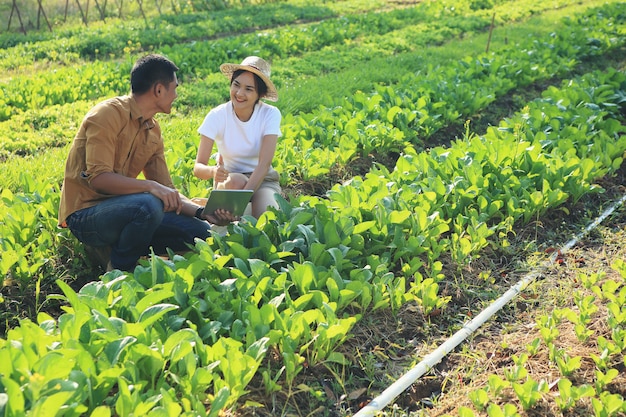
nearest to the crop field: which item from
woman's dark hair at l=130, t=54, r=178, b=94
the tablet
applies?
the tablet

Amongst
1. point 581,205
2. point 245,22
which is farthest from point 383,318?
A: point 245,22

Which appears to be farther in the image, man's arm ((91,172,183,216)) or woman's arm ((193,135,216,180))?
woman's arm ((193,135,216,180))

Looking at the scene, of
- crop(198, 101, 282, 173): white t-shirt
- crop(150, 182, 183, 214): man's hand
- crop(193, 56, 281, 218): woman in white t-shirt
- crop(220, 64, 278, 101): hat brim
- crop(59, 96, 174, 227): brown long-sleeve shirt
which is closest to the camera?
crop(59, 96, 174, 227): brown long-sleeve shirt

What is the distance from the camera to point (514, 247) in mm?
5250

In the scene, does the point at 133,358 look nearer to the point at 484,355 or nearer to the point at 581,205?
the point at 484,355

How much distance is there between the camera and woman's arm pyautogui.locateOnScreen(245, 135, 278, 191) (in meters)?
5.14

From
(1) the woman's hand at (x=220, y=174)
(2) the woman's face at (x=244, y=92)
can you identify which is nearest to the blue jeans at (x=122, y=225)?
(1) the woman's hand at (x=220, y=174)

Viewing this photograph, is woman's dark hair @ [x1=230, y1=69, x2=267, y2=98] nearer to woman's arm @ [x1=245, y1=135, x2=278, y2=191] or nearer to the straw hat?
the straw hat

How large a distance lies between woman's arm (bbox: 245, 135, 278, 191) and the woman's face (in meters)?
0.28

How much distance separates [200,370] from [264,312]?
595mm

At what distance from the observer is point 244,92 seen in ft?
17.0

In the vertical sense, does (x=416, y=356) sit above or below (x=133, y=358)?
below

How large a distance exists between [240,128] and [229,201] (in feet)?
2.76

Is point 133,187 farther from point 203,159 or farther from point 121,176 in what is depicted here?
point 203,159
